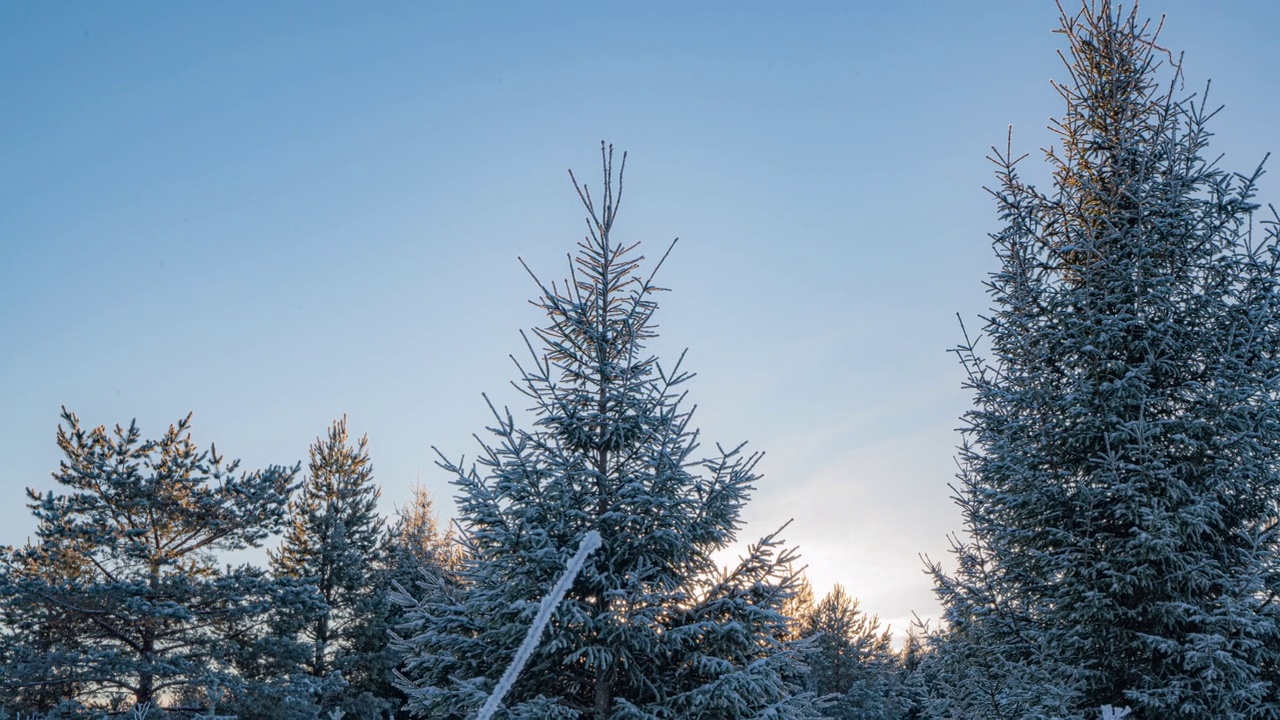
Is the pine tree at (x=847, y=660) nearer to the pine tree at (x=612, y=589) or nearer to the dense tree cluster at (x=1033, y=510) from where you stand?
the dense tree cluster at (x=1033, y=510)

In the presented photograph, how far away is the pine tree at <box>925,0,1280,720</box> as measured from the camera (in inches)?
275

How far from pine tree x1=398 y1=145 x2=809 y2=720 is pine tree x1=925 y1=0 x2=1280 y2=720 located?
9.92 feet

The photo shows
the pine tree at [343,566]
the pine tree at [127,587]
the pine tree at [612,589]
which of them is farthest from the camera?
the pine tree at [343,566]

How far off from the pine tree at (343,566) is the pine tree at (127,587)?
220 inches

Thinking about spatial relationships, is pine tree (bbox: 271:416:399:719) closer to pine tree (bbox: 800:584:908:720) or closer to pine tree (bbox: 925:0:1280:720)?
pine tree (bbox: 800:584:908:720)

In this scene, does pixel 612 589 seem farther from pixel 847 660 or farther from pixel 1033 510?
pixel 847 660

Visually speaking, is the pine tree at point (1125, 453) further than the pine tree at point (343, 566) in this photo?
No

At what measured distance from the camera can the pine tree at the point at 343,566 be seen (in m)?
24.7

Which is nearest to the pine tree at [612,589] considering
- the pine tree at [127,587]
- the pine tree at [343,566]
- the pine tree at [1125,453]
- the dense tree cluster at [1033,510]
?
the dense tree cluster at [1033,510]

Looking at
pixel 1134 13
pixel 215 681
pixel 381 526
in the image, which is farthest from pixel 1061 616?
pixel 381 526

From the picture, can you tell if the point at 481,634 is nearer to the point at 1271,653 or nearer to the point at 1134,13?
the point at 1271,653

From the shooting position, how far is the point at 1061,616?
25.0 feet

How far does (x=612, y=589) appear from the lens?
19.6 feet

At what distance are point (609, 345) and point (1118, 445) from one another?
5066 millimetres
